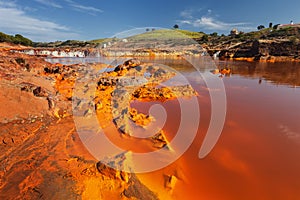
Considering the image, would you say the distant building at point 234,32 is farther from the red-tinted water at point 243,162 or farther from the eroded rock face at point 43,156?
the eroded rock face at point 43,156

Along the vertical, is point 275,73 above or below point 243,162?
above

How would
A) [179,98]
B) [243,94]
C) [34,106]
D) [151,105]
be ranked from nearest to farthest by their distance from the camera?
[34,106] < [151,105] < [179,98] < [243,94]

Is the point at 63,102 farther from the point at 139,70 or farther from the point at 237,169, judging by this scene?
the point at 139,70

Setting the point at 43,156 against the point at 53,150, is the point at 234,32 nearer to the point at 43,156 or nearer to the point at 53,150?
the point at 53,150

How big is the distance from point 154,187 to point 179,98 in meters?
5.80

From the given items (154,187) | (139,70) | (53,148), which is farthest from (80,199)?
(139,70)

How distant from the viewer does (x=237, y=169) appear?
3.94 metres

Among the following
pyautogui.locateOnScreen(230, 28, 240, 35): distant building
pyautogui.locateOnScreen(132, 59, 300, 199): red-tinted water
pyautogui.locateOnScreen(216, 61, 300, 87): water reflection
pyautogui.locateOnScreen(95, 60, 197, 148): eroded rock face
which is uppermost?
pyautogui.locateOnScreen(230, 28, 240, 35): distant building

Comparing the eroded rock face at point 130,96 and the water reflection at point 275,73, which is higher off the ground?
the water reflection at point 275,73

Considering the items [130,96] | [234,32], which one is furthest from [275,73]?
[234,32]

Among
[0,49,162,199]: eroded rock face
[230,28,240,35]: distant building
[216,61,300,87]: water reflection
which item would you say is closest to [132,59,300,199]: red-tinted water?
[0,49,162,199]: eroded rock face

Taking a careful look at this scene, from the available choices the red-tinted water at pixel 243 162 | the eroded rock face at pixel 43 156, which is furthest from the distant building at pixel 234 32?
the eroded rock face at pixel 43 156

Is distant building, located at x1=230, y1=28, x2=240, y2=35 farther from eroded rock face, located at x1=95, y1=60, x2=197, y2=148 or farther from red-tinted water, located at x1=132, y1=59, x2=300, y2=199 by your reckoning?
red-tinted water, located at x1=132, y1=59, x2=300, y2=199

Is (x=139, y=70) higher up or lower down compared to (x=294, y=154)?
higher up
